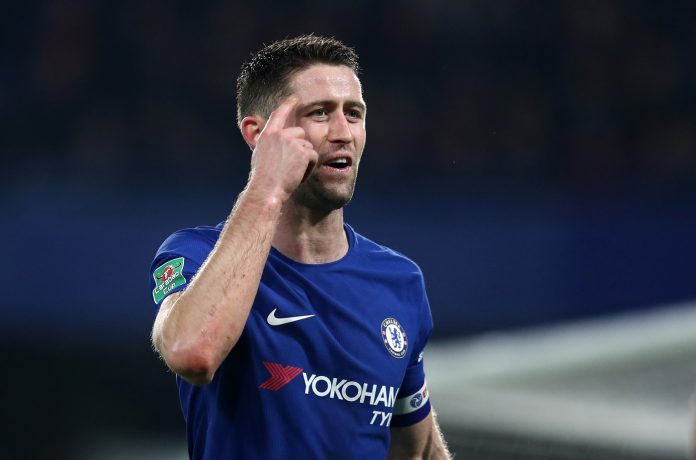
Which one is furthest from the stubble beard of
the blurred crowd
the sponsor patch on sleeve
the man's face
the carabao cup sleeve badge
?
the blurred crowd

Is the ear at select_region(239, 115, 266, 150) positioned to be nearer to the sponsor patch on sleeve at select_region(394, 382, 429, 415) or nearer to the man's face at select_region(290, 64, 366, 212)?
the man's face at select_region(290, 64, 366, 212)

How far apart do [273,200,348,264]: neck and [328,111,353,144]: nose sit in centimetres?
22

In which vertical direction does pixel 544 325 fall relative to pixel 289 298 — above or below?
above

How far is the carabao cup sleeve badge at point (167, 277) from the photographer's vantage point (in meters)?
2.50

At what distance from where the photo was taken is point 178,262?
2551mm

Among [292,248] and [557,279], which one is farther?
[557,279]

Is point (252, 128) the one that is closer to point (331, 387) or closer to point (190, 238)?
point (190, 238)

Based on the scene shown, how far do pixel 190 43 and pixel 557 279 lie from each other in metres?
4.11

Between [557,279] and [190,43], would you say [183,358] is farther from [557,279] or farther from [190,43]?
[190,43]

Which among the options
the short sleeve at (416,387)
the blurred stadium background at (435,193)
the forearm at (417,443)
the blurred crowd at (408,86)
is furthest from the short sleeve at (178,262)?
the blurred crowd at (408,86)

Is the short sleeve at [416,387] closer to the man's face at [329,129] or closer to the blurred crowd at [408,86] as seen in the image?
the man's face at [329,129]

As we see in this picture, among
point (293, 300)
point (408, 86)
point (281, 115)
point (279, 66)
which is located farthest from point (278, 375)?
point (408, 86)

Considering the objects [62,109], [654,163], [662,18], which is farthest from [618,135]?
[62,109]

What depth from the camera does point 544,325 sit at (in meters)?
7.85
